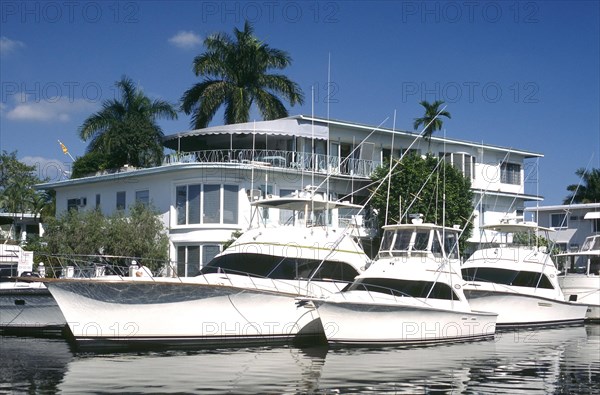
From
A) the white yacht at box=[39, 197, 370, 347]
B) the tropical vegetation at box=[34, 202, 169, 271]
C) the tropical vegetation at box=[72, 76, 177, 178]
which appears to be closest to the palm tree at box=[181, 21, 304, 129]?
the tropical vegetation at box=[72, 76, 177, 178]

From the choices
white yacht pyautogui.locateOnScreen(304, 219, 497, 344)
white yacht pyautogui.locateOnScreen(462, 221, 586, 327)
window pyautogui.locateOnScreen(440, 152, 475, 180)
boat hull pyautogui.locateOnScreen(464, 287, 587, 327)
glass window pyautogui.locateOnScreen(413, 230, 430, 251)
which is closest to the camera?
white yacht pyautogui.locateOnScreen(304, 219, 497, 344)

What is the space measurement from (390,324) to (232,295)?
13.9 feet

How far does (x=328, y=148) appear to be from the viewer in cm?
3984

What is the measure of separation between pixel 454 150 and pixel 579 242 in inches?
631

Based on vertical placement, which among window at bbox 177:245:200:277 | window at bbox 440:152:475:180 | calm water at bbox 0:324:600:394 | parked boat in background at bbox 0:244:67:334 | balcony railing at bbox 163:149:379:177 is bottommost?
calm water at bbox 0:324:600:394

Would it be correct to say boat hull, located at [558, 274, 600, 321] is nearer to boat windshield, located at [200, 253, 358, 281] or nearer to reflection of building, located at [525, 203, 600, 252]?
boat windshield, located at [200, 253, 358, 281]

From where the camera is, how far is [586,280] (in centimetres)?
3534

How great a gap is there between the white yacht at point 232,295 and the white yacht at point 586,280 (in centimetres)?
1270

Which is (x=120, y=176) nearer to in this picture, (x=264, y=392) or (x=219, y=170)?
(x=219, y=170)

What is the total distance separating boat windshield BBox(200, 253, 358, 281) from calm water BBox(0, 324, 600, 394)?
2.69 meters

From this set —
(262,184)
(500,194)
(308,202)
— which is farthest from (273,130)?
(500,194)

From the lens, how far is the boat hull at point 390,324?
22234 millimetres

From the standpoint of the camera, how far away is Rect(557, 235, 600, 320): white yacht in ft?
114

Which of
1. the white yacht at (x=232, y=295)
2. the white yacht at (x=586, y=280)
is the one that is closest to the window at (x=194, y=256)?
the white yacht at (x=232, y=295)
